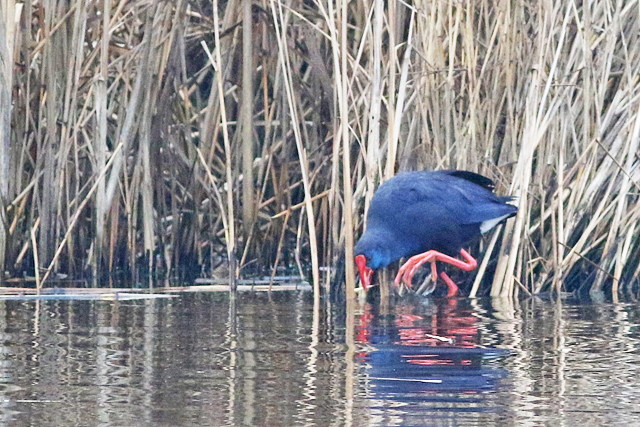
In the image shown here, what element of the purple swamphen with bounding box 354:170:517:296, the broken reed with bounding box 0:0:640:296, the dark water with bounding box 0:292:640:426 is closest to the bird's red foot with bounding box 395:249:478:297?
the purple swamphen with bounding box 354:170:517:296

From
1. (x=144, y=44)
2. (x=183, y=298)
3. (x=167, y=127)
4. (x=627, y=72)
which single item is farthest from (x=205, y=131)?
(x=627, y=72)

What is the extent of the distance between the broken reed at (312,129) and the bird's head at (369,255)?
9 cm

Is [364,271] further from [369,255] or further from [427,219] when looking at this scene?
[427,219]

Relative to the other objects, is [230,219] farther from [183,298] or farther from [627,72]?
[627,72]

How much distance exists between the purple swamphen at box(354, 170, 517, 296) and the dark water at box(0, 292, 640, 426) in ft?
1.35

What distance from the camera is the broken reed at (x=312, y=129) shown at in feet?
16.4

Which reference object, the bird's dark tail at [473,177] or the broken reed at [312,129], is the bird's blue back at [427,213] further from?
the broken reed at [312,129]

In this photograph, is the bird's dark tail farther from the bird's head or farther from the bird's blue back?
the bird's head

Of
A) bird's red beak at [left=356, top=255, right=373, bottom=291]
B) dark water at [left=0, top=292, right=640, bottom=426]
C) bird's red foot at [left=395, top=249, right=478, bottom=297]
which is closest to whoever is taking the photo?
dark water at [left=0, top=292, right=640, bottom=426]

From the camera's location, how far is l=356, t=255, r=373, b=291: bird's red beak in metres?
4.97

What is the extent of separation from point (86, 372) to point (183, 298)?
1.89m

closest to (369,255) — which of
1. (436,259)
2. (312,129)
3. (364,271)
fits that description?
(364,271)

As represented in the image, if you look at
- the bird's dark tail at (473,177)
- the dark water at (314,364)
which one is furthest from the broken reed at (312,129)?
the dark water at (314,364)

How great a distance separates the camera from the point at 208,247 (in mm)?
5969
